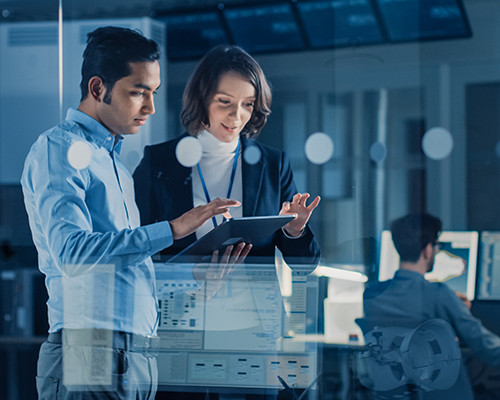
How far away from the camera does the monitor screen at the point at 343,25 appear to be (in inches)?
85.9

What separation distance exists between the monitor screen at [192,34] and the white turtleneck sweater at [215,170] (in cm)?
31

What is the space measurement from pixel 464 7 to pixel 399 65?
31 cm

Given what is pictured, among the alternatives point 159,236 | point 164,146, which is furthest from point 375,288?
point 164,146

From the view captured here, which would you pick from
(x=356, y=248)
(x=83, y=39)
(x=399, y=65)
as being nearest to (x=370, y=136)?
(x=399, y=65)

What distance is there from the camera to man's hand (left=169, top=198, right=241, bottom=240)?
6.75ft

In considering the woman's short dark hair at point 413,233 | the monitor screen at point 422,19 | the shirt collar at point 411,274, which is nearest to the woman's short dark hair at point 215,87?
the monitor screen at point 422,19

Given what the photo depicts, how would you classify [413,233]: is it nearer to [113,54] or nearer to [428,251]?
[428,251]

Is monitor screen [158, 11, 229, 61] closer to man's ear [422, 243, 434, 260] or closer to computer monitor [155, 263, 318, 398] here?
computer monitor [155, 263, 318, 398]

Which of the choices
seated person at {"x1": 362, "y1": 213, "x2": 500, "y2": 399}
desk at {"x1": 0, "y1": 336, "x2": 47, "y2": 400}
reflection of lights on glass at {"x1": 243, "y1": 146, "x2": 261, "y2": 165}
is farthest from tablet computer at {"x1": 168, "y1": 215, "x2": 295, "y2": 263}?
desk at {"x1": 0, "y1": 336, "x2": 47, "y2": 400}

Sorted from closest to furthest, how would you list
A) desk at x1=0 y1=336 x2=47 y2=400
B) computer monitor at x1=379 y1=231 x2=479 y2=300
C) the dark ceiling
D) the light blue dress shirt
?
the light blue dress shirt
computer monitor at x1=379 y1=231 x2=479 y2=300
the dark ceiling
desk at x1=0 y1=336 x2=47 y2=400

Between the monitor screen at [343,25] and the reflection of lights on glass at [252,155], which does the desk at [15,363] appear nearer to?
the reflection of lights on glass at [252,155]

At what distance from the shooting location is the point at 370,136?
7.14ft

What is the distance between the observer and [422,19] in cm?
218

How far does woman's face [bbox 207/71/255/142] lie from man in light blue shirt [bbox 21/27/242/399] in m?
0.23
